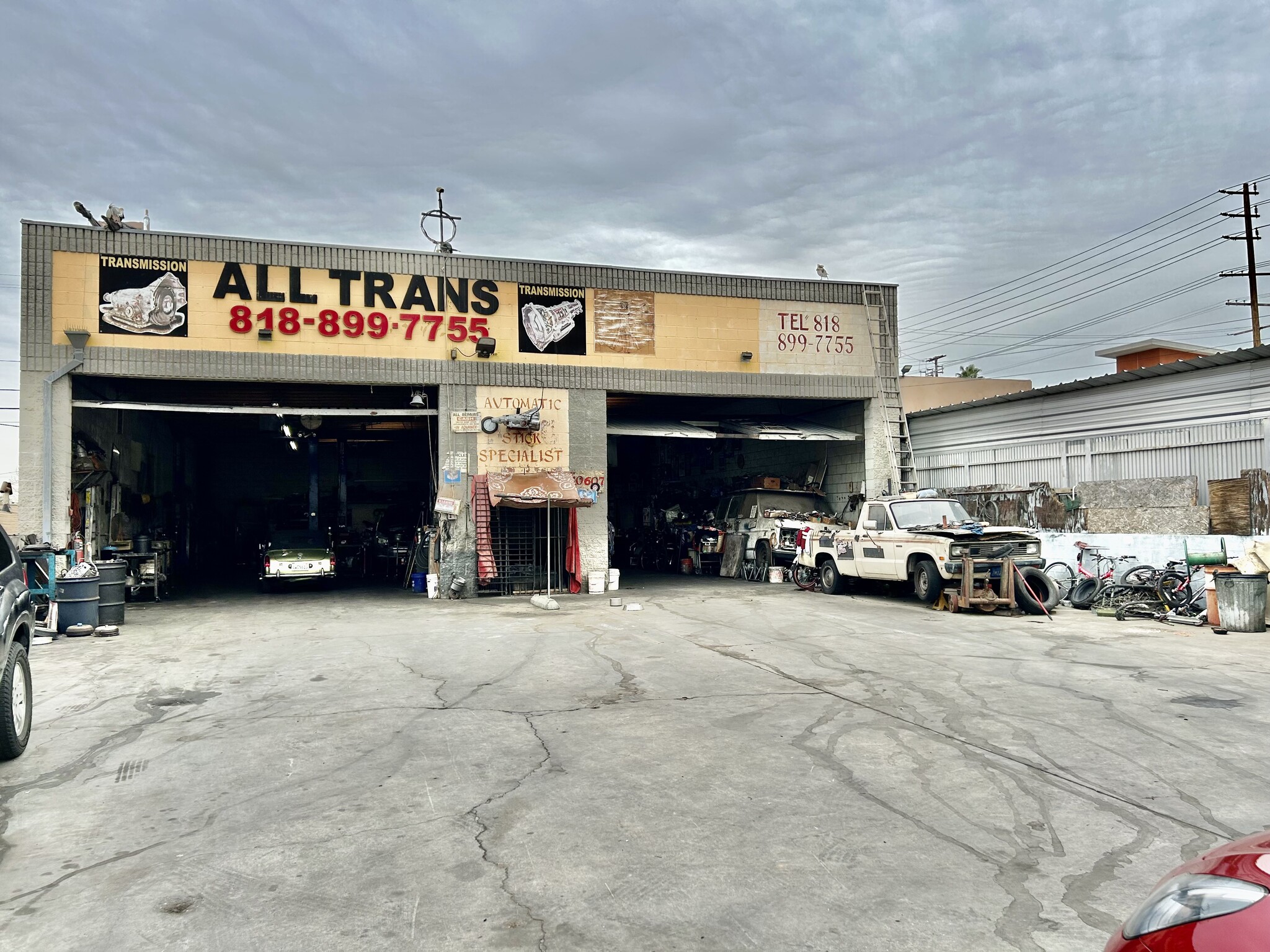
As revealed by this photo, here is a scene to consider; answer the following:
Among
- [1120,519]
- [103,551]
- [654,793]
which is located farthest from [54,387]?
[1120,519]

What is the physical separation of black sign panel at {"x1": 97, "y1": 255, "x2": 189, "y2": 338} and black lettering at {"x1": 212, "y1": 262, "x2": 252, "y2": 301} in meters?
0.60

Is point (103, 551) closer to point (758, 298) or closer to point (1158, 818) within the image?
point (758, 298)

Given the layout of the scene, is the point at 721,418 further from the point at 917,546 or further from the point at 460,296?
the point at 917,546

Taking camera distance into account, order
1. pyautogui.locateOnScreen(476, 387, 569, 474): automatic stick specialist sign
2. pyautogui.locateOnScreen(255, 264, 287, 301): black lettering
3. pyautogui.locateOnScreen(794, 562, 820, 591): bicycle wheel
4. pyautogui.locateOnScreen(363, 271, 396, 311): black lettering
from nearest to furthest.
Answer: pyautogui.locateOnScreen(255, 264, 287, 301): black lettering, pyautogui.locateOnScreen(363, 271, 396, 311): black lettering, pyautogui.locateOnScreen(476, 387, 569, 474): automatic stick specialist sign, pyautogui.locateOnScreen(794, 562, 820, 591): bicycle wheel

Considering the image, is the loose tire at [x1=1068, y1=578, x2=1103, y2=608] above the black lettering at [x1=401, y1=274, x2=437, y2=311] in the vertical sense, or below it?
below

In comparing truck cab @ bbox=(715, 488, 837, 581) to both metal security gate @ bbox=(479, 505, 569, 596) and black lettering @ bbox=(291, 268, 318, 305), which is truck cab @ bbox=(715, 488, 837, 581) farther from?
black lettering @ bbox=(291, 268, 318, 305)

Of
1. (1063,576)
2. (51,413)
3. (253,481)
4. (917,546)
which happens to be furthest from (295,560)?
(1063,576)

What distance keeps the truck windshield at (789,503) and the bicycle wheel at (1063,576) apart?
22.1 feet

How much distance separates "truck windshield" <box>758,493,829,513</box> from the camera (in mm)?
22625

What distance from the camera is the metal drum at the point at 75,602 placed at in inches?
531

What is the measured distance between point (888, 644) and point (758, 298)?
11758 mm

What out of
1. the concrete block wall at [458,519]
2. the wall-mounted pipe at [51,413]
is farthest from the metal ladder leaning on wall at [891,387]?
the wall-mounted pipe at [51,413]

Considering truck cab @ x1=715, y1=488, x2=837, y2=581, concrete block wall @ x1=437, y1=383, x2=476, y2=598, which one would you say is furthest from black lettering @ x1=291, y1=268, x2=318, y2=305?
truck cab @ x1=715, y1=488, x2=837, y2=581

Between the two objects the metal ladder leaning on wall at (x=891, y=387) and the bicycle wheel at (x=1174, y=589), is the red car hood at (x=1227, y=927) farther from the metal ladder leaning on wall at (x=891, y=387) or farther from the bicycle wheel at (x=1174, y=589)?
the metal ladder leaning on wall at (x=891, y=387)
